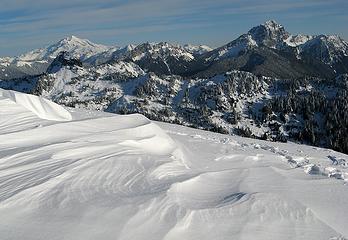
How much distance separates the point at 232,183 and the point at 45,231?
293 inches

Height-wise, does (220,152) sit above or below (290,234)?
below

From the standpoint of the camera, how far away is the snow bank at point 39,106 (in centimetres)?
2188

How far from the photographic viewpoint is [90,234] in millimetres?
8461

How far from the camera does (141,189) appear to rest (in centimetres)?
1162

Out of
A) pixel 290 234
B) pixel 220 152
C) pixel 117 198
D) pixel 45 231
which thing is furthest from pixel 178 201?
pixel 220 152

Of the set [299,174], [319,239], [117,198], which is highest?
[117,198]

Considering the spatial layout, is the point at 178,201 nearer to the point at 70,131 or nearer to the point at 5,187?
the point at 5,187

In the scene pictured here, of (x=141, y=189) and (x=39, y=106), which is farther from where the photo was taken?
(x=39, y=106)

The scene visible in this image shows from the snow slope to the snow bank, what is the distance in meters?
1.23

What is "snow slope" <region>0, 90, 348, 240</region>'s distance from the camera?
9.13 meters

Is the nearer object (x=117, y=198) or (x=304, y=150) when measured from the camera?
(x=117, y=198)

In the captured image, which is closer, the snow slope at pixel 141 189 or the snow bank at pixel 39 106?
the snow slope at pixel 141 189

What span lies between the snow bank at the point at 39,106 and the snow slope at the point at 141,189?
123cm

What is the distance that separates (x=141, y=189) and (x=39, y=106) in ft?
42.9
